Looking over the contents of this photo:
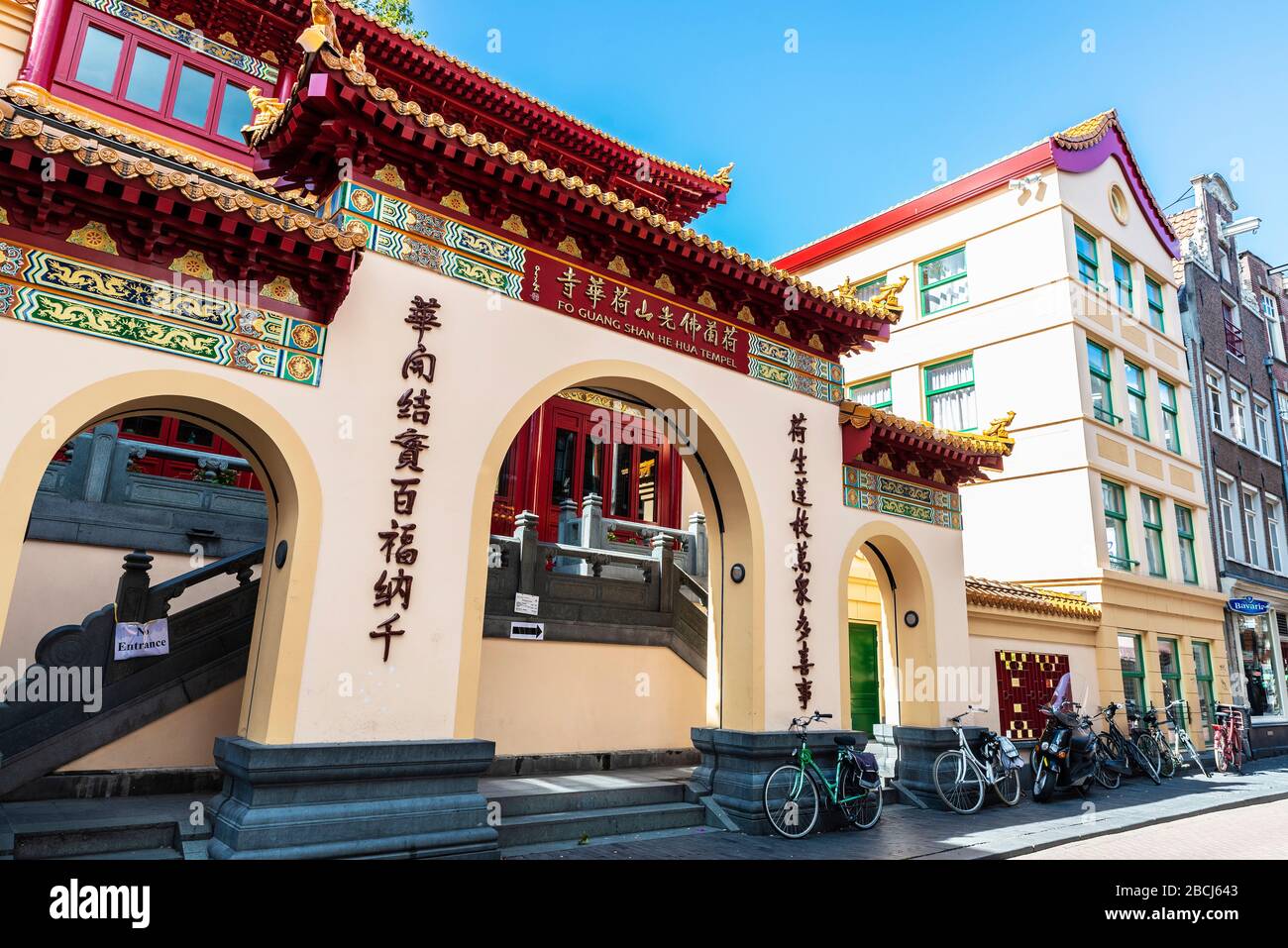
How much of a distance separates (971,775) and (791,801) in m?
3.64

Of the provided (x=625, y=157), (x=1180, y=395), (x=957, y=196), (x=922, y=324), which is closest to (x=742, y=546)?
(x=625, y=157)

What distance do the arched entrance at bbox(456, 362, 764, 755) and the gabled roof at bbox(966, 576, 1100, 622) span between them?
4866 millimetres

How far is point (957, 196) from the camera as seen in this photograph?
18.3 metres

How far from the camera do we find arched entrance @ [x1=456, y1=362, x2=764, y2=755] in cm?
865

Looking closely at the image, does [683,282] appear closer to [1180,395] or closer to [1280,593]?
[1180,395]

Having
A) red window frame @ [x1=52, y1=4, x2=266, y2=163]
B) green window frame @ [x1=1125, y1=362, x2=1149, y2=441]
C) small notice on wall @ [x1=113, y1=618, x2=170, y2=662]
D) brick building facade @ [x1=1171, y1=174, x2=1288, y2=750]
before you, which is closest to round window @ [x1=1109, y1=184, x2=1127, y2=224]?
brick building facade @ [x1=1171, y1=174, x2=1288, y2=750]

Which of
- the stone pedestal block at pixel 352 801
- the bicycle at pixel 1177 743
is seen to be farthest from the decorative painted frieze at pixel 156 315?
the bicycle at pixel 1177 743

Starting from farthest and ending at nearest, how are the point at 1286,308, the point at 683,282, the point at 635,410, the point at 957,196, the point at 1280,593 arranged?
the point at 1286,308, the point at 1280,593, the point at 957,196, the point at 635,410, the point at 683,282

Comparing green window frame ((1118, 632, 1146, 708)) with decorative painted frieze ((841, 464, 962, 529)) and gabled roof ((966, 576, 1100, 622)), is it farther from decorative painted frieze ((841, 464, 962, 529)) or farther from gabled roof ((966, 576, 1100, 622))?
decorative painted frieze ((841, 464, 962, 529))

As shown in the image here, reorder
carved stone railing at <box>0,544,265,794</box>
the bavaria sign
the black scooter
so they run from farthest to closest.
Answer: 1. the bavaria sign
2. the black scooter
3. carved stone railing at <box>0,544,265,794</box>

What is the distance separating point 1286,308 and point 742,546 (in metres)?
25.4

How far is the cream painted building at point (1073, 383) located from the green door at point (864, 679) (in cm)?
382

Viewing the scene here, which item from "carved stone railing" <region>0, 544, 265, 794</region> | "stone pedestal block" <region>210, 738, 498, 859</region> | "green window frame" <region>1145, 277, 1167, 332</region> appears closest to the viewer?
"stone pedestal block" <region>210, 738, 498, 859</region>

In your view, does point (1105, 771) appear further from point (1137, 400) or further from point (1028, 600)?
point (1137, 400)
